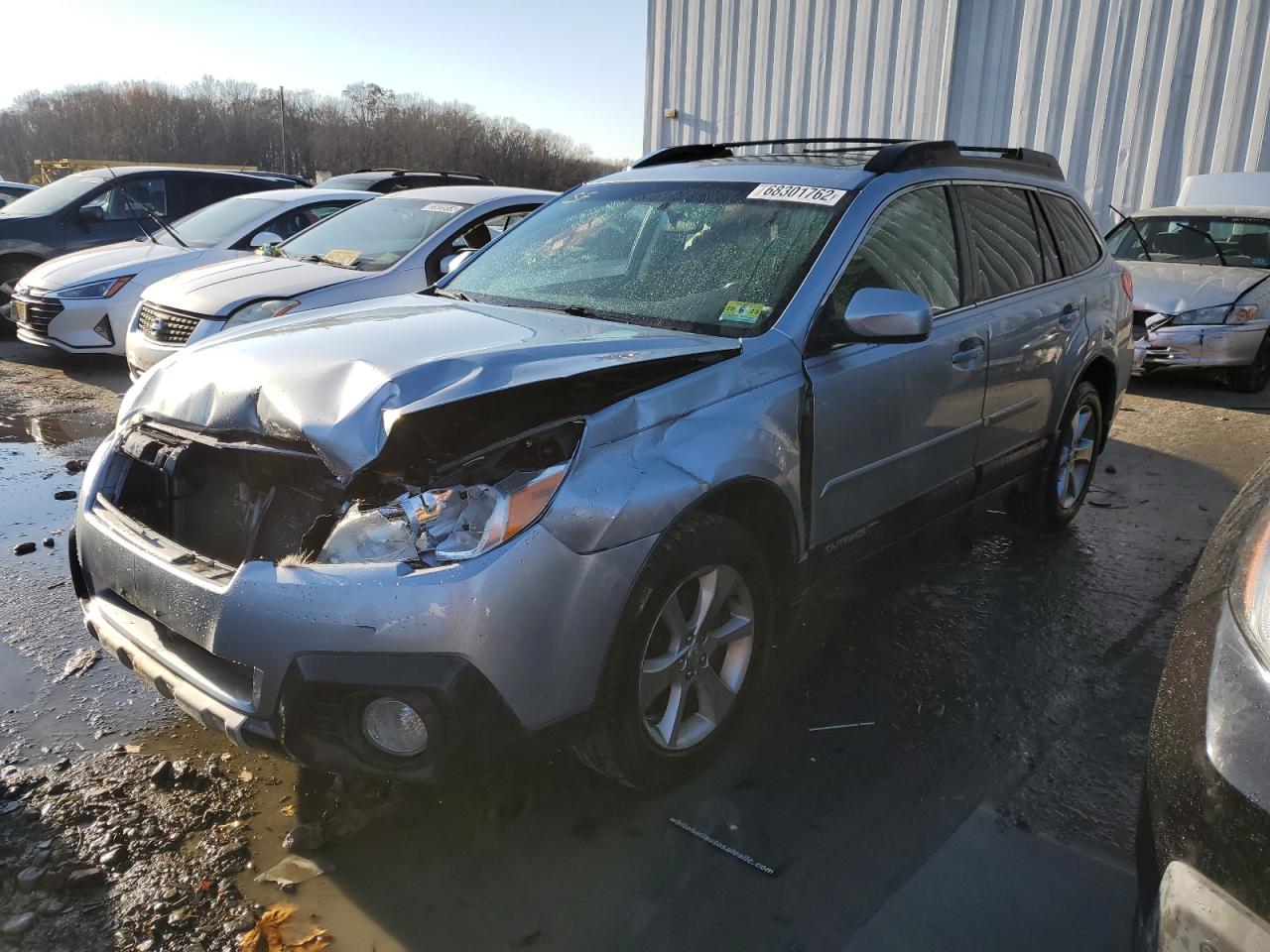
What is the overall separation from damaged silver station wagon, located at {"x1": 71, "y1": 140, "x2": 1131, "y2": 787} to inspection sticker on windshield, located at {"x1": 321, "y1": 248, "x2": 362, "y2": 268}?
2913 mm

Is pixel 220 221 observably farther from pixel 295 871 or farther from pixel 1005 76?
pixel 1005 76

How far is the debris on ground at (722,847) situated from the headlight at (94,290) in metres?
6.99

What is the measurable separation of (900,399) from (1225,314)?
6.46 meters

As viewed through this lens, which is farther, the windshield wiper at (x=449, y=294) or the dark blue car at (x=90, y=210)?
the dark blue car at (x=90, y=210)

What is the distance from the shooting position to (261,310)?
580cm

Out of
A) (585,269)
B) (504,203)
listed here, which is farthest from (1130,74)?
(585,269)

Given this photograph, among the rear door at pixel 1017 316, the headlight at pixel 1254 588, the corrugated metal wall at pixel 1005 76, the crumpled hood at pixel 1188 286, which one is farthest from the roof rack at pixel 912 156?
the corrugated metal wall at pixel 1005 76

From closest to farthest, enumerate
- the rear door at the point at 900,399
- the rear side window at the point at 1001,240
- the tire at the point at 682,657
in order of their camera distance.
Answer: the tire at the point at 682,657
the rear door at the point at 900,399
the rear side window at the point at 1001,240

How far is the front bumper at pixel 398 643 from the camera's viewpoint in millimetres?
2066

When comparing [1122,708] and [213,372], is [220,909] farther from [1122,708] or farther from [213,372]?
[1122,708]

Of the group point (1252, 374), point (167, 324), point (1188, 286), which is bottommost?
point (1252, 374)

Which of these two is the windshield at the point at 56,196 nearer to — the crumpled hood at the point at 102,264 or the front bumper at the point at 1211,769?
the crumpled hood at the point at 102,264

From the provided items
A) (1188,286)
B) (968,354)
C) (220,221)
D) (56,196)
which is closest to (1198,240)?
(1188,286)

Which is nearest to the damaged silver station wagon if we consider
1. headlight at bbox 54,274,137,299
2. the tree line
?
headlight at bbox 54,274,137,299
